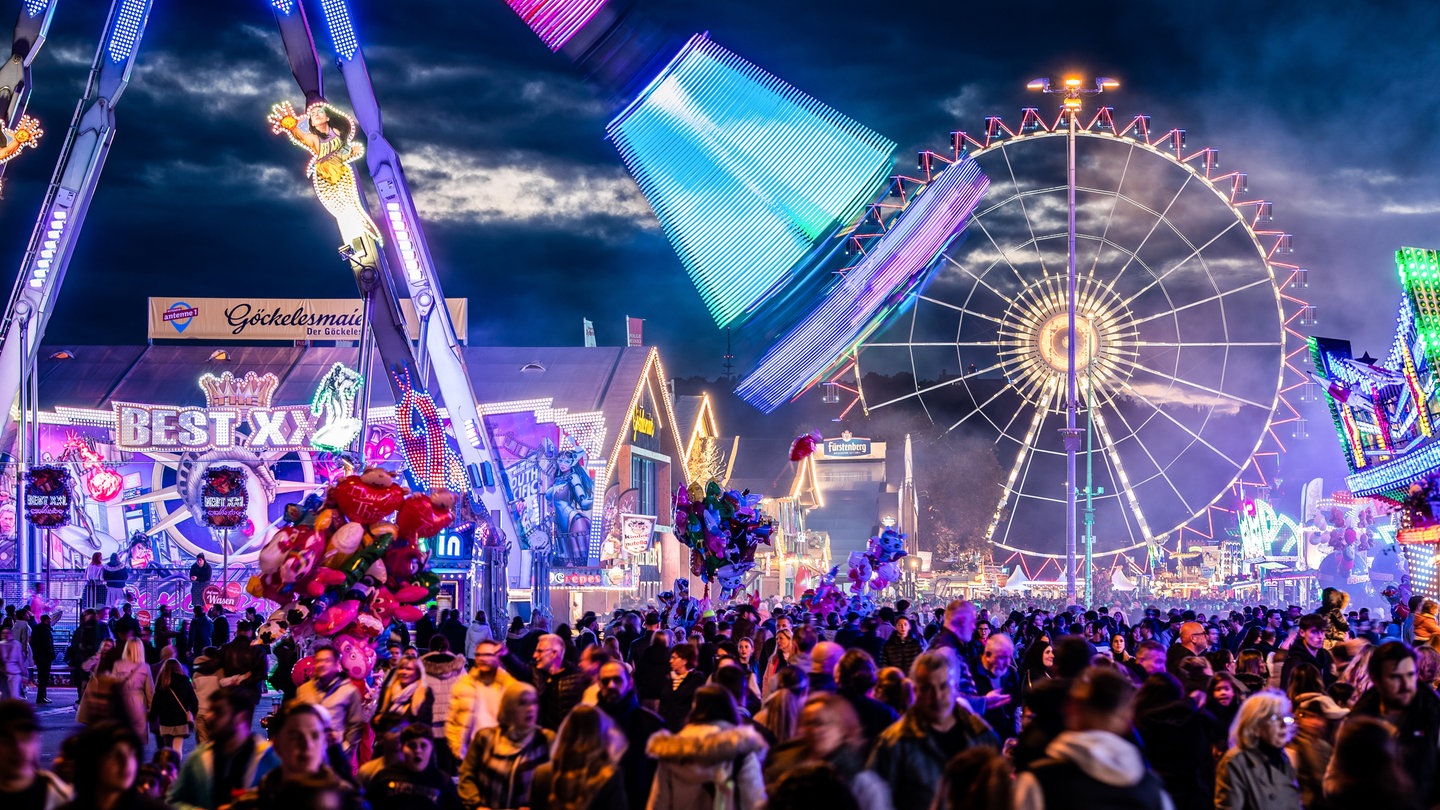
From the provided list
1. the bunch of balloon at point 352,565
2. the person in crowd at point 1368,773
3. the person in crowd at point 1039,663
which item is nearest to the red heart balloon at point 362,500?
the bunch of balloon at point 352,565

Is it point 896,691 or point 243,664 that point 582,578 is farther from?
point 896,691

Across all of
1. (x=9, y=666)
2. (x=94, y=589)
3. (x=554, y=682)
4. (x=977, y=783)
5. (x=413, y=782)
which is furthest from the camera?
(x=94, y=589)

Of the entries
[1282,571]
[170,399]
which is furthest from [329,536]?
[1282,571]

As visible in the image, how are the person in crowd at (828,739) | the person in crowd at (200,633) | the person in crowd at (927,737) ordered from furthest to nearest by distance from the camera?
the person in crowd at (200,633), the person in crowd at (927,737), the person in crowd at (828,739)

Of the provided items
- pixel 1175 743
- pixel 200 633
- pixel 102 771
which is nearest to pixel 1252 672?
pixel 1175 743

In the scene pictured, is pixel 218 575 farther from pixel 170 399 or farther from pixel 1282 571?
pixel 1282 571

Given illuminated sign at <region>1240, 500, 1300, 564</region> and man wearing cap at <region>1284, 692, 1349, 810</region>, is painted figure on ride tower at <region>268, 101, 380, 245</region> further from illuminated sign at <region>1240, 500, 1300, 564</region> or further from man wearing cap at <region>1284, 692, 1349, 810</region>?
illuminated sign at <region>1240, 500, 1300, 564</region>

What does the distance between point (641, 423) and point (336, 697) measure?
4187 centimetres

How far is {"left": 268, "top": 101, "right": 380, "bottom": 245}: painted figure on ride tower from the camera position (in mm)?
24531

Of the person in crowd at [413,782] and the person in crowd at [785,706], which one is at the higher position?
the person in crowd at [785,706]

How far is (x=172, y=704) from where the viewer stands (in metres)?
13.4

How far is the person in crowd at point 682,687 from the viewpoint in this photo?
939cm

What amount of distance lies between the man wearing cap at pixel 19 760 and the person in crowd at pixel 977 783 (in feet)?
10.0

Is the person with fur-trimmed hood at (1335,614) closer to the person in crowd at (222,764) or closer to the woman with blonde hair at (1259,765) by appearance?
the woman with blonde hair at (1259,765)
